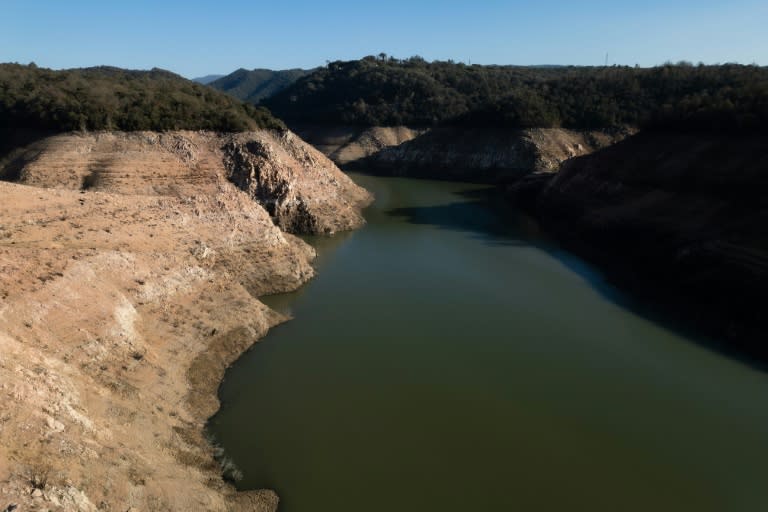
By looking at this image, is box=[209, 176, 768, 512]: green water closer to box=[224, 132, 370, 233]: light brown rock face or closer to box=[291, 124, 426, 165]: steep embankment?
box=[224, 132, 370, 233]: light brown rock face

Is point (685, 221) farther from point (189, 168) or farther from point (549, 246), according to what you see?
point (189, 168)

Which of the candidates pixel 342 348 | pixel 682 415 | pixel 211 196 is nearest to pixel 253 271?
pixel 211 196

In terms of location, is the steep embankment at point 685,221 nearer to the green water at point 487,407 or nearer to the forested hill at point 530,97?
the green water at point 487,407

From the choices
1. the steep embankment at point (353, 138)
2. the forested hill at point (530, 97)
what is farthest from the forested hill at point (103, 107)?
the steep embankment at point (353, 138)

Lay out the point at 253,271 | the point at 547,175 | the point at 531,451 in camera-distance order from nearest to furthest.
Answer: the point at 531,451, the point at 253,271, the point at 547,175

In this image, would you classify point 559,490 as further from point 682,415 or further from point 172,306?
point 172,306

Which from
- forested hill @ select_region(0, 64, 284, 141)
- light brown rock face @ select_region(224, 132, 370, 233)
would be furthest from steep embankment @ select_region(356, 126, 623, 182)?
forested hill @ select_region(0, 64, 284, 141)

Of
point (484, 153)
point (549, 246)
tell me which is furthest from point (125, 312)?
point (484, 153)
